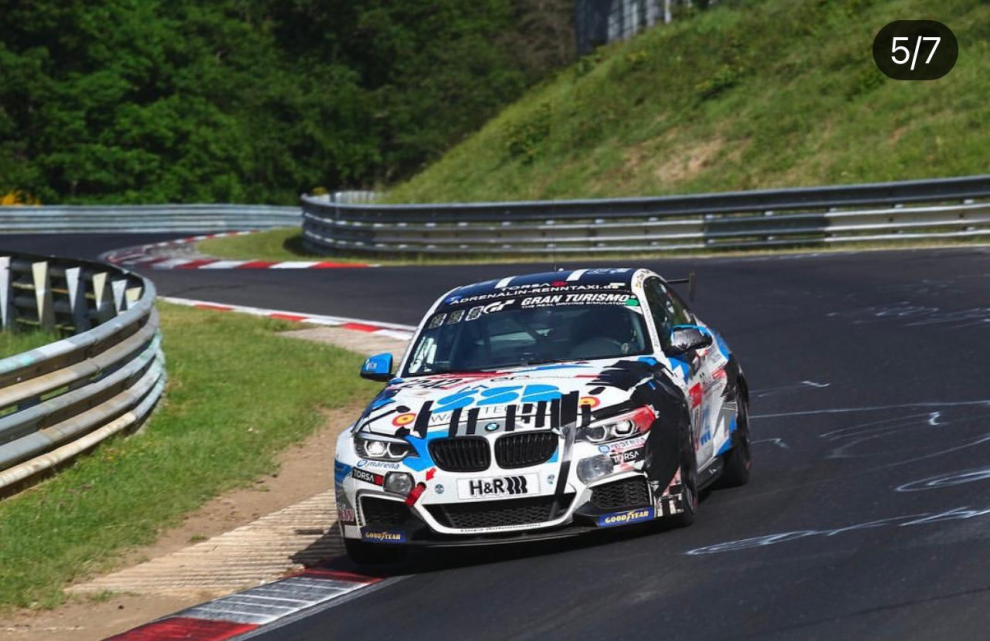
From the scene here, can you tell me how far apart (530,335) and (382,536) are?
1.74 meters

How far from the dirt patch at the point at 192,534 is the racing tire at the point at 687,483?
→ 2435mm

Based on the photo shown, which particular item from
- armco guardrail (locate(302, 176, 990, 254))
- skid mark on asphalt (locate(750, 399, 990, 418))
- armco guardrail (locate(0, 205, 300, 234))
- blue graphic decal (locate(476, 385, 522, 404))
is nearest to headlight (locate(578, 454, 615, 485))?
blue graphic decal (locate(476, 385, 522, 404))

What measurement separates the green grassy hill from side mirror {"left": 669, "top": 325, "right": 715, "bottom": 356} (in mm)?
23183

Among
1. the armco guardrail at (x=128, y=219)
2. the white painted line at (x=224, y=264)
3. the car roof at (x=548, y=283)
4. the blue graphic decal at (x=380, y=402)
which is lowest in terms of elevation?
the armco guardrail at (x=128, y=219)

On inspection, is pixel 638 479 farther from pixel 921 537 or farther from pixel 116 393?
pixel 116 393

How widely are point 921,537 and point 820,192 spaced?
785 inches

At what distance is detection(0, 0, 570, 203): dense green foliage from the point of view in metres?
63.5

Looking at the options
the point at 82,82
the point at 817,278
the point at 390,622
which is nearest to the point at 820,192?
the point at 817,278

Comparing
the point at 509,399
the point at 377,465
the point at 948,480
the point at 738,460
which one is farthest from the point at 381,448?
the point at 948,480

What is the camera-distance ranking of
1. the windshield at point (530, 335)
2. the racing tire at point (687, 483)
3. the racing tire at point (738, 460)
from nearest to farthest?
the racing tire at point (687, 483) < the windshield at point (530, 335) < the racing tire at point (738, 460)

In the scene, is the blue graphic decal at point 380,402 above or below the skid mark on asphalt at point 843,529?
above

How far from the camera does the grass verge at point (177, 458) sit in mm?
8953

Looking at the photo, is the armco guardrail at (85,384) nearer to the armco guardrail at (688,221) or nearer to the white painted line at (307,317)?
the white painted line at (307,317)

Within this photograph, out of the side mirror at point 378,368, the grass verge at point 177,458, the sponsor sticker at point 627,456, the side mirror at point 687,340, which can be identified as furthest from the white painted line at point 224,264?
the sponsor sticker at point 627,456
